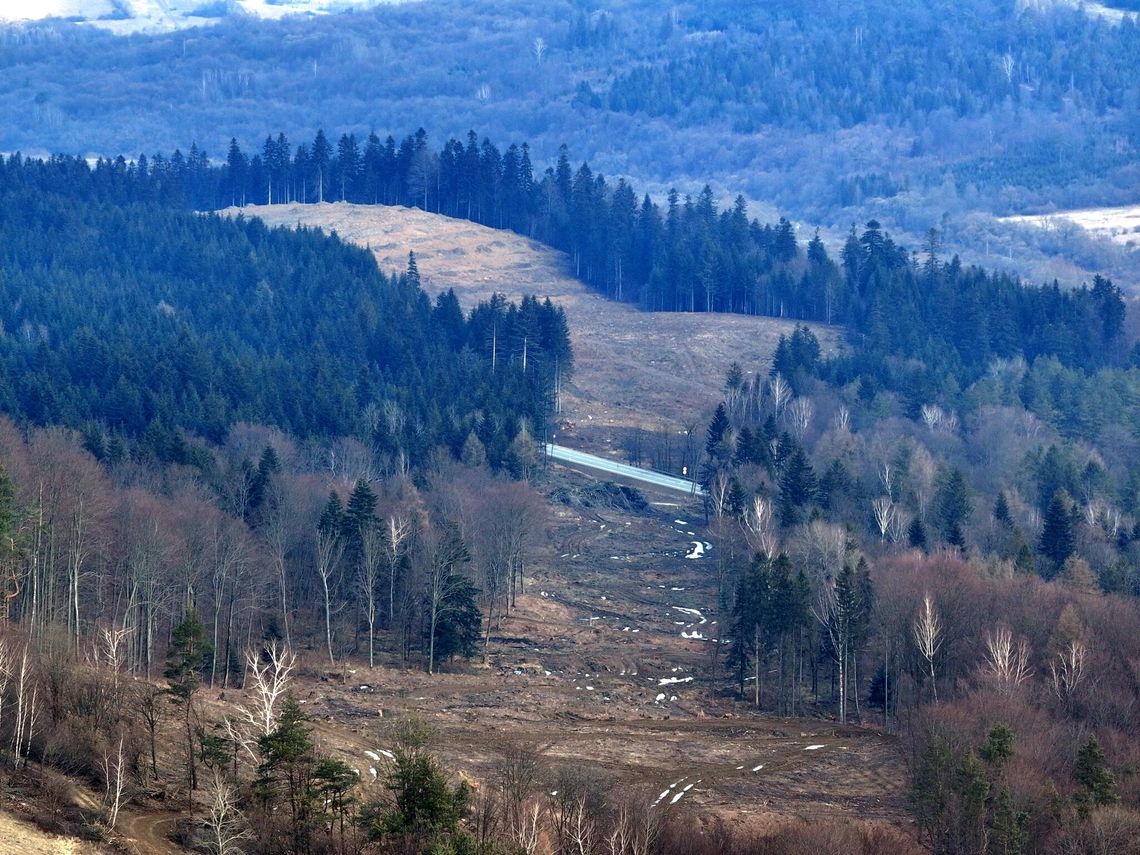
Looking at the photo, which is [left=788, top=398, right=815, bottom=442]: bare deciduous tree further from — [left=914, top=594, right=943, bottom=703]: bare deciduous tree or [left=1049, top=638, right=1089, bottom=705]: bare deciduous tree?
[left=1049, top=638, right=1089, bottom=705]: bare deciduous tree

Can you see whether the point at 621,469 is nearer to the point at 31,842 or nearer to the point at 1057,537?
the point at 1057,537

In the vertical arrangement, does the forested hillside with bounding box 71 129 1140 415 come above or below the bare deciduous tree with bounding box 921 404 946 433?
above

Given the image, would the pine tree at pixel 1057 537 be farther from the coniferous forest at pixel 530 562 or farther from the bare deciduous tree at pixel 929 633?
the bare deciduous tree at pixel 929 633

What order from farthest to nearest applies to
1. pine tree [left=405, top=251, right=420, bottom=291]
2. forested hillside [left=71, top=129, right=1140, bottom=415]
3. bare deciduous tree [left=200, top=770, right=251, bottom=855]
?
pine tree [left=405, top=251, right=420, bottom=291] < forested hillside [left=71, top=129, right=1140, bottom=415] < bare deciduous tree [left=200, top=770, right=251, bottom=855]

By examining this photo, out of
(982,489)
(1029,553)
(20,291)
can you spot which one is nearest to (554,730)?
(1029,553)

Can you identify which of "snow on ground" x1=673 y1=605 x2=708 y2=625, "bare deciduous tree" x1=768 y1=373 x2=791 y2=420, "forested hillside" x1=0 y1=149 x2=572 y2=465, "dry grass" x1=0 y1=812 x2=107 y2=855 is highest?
"forested hillside" x1=0 y1=149 x2=572 y2=465

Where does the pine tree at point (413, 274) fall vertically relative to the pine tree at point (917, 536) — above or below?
above

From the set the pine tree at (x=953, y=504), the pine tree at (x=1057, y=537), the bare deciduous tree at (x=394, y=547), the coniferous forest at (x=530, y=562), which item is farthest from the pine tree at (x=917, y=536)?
the bare deciduous tree at (x=394, y=547)

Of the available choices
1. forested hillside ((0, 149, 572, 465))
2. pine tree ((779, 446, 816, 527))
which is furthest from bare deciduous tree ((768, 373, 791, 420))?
pine tree ((779, 446, 816, 527))

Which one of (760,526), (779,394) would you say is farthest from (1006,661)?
(779,394)

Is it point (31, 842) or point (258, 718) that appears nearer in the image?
point (31, 842)
